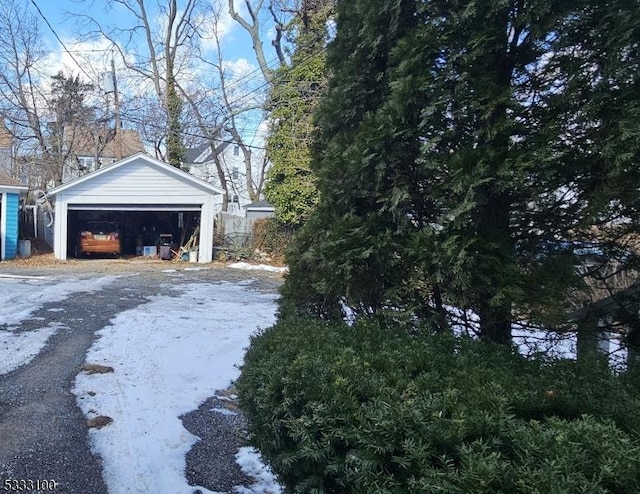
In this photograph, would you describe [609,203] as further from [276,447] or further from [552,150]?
[276,447]

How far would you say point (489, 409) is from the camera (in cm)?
150

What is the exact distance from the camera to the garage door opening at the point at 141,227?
16.9 m

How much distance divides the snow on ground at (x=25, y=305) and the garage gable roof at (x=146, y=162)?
421cm

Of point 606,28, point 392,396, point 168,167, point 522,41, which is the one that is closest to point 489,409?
point 392,396

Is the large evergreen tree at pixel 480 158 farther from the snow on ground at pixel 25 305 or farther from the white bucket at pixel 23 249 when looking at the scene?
the white bucket at pixel 23 249

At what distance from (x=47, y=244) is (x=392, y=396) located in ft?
63.4

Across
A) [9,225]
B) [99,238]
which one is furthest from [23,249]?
[99,238]

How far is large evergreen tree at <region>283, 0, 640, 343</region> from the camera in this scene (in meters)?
2.03

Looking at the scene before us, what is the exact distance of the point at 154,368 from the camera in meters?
4.96

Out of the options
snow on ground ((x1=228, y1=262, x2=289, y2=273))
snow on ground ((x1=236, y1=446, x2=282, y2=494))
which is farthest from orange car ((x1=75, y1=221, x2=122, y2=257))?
snow on ground ((x1=236, y1=446, x2=282, y2=494))

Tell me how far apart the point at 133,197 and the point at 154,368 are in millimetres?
11864

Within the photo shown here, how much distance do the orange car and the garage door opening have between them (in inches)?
4.3

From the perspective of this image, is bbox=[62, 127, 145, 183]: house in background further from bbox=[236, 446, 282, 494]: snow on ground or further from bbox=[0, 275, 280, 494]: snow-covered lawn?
bbox=[236, 446, 282, 494]: snow on ground

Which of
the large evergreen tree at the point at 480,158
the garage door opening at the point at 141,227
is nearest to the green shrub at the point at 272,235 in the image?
the garage door opening at the point at 141,227
